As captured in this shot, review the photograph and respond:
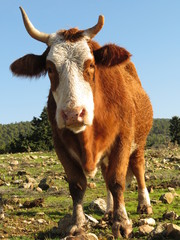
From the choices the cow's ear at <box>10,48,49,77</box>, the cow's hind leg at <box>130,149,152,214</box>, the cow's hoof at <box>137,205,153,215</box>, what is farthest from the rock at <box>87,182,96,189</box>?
the cow's ear at <box>10,48,49,77</box>

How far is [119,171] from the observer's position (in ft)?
19.9

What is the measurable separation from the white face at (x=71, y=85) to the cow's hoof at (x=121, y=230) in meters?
1.52

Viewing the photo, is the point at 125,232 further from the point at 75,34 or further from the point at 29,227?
the point at 75,34

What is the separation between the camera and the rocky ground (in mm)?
5844

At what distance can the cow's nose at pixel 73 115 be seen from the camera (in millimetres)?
5035

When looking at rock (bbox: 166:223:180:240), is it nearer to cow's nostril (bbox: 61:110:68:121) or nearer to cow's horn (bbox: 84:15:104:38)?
cow's nostril (bbox: 61:110:68:121)

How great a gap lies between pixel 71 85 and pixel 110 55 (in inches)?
50.4

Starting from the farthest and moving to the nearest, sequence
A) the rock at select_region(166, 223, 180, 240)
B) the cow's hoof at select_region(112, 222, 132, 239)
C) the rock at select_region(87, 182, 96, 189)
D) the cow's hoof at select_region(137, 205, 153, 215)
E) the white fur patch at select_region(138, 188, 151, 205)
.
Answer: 1. the rock at select_region(87, 182, 96, 189)
2. the white fur patch at select_region(138, 188, 151, 205)
3. the cow's hoof at select_region(137, 205, 153, 215)
4. the cow's hoof at select_region(112, 222, 132, 239)
5. the rock at select_region(166, 223, 180, 240)

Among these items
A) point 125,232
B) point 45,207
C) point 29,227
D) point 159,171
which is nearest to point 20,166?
point 159,171

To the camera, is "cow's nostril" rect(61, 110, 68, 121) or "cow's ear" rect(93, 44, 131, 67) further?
"cow's ear" rect(93, 44, 131, 67)

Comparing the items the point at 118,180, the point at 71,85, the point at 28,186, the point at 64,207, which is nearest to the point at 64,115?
the point at 71,85

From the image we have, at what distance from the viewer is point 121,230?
18.7 feet

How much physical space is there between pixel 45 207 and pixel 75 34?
390 cm

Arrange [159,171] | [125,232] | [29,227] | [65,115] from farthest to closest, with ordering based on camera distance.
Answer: [159,171] < [29,227] < [125,232] < [65,115]
